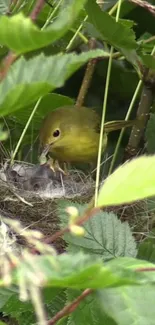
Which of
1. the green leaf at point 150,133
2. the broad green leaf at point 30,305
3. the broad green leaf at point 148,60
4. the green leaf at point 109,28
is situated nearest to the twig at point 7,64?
the broad green leaf at point 30,305

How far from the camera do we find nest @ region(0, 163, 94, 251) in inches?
58.9

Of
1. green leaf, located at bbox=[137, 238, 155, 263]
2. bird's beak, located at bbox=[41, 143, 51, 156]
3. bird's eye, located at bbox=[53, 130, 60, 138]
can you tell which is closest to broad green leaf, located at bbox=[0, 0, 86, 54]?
green leaf, located at bbox=[137, 238, 155, 263]

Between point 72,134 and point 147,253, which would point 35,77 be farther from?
point 72,134

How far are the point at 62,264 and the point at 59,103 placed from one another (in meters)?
0.94

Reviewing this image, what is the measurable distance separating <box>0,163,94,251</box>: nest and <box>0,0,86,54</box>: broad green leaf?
834 millimetres

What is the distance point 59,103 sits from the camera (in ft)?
4.81

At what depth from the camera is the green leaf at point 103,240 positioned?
952 mm

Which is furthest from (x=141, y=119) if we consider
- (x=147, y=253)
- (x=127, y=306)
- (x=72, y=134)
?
(x=127, y=306)

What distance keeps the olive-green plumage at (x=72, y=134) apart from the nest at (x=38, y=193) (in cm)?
12

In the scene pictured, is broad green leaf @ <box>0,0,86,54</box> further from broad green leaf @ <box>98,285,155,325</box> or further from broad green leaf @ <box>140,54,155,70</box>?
broad green leaf @ <box>140,54,155,70</box>

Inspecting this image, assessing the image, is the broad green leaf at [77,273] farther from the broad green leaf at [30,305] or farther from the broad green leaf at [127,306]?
the broad green leaf at [30,305]

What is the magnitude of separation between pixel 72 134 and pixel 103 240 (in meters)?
1.17

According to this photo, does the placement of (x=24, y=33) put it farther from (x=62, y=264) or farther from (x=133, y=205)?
(x=133, y=205)

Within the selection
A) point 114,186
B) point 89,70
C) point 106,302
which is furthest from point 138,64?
point 114,186
